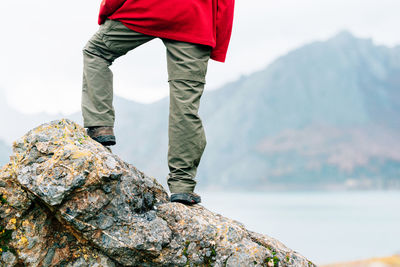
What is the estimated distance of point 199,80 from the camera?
4.22 metres

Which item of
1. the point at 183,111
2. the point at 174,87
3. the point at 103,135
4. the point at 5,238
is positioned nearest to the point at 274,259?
the point at 183,111

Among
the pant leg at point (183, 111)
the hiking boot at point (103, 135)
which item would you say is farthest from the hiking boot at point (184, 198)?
the hiking boot at point (103, 135)

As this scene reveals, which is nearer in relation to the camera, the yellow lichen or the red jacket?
the yellow lichen

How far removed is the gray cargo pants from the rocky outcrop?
532 millimetres

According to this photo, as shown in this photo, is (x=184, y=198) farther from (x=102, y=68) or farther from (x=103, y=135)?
(x=102, y=68)

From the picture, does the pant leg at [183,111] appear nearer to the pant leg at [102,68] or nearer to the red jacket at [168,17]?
the red jacket at [168,17]

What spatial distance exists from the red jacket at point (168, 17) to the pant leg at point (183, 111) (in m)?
0.11

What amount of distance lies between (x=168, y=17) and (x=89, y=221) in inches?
78.7

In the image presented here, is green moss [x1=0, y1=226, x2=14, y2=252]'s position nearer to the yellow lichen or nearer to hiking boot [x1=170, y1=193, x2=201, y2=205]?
the yellow lichen

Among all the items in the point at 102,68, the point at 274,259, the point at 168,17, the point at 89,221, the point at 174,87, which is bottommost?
the point at 274,259

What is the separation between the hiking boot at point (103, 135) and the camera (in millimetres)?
4309

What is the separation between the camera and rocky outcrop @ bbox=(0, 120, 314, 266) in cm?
333

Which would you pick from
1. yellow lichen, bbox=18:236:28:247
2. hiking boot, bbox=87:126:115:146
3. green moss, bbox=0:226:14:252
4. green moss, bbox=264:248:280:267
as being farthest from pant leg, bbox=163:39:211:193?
green moss, bbox=0:226:14:252

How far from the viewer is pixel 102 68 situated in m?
4.34
